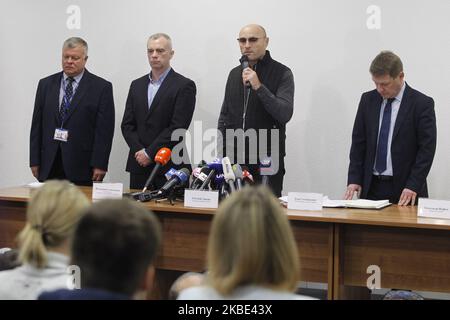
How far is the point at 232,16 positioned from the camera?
546cm

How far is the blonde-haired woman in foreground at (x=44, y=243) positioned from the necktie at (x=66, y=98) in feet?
10.2

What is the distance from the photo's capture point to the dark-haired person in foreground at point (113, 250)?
1.40m

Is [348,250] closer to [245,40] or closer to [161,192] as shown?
[161,192]

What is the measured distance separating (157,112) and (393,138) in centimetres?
164

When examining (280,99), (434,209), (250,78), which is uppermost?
(250,78)

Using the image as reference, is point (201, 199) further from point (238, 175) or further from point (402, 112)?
point (402, 112)

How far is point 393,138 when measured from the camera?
4004 mm

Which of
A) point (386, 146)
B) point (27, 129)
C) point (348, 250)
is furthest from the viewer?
point (27, 129)

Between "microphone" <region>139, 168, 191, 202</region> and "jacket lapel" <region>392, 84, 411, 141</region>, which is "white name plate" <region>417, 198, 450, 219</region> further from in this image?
"microphone" <region>139, 168, 191, 202</region>

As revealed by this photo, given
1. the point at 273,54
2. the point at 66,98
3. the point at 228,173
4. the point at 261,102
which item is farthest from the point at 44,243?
the point at 273,54

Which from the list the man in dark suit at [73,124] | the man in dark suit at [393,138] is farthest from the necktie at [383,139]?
the man in dark suit at [73,124]

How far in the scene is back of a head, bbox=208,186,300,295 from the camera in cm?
146
